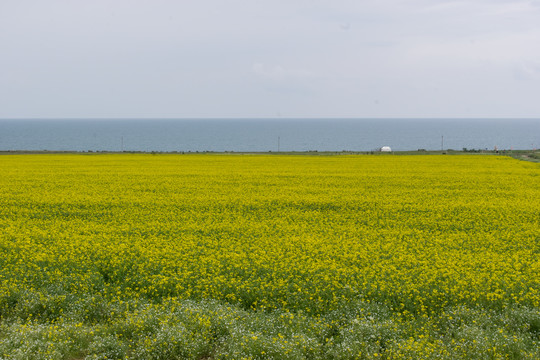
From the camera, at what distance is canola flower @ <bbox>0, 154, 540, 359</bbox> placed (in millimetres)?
9211

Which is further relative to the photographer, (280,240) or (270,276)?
(280,240)

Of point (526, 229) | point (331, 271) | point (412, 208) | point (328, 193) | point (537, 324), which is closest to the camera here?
point (537, 324)

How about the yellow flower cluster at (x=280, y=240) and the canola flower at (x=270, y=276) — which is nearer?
the canola flower at (x=270, y=276)

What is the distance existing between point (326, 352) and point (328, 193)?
18.9 m

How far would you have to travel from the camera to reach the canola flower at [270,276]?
9211 millimetres

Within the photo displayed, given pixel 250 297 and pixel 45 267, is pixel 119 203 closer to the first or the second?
pixel 45 267

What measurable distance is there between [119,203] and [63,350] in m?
15.4

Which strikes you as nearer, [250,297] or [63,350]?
[63,350]

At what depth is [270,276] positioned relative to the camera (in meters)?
12.6

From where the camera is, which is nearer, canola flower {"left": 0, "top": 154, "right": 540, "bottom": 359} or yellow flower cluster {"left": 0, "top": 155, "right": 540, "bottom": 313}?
canola flower {"left": 0, "top": 154, "right": 540, "bottom": 359}

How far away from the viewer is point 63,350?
29.6 ft

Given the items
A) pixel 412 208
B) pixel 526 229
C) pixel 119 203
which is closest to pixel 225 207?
pixel 119 203

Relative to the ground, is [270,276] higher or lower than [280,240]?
lower

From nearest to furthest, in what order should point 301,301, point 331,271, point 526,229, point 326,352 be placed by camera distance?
point 326,352
point 301,301
point 331,271
point 526,229
